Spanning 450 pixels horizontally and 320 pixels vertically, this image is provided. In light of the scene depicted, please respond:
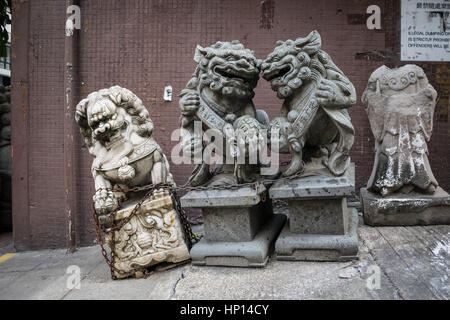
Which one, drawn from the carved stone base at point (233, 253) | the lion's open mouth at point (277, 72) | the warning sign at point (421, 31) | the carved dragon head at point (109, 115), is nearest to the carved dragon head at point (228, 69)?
the lion's open mouth at point (277, 72)

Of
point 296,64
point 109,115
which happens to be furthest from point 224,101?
point 109,115

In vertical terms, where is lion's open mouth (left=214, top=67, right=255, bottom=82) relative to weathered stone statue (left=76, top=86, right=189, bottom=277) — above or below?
above

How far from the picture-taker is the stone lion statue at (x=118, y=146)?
2.54 meters

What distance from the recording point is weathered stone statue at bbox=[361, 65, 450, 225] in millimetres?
3021

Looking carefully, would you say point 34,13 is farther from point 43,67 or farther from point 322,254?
point 322,254

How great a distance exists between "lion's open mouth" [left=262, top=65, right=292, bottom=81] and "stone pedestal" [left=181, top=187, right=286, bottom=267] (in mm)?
818

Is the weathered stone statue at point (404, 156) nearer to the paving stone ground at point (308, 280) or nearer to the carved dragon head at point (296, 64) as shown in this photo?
the paving stone ground at point (308, 280)

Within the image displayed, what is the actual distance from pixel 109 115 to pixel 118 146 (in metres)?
0.25

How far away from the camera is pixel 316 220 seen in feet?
7.89

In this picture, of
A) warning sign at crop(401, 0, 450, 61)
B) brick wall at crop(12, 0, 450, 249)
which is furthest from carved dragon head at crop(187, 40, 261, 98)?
warning sign at crop(401, 0, 450, 61)

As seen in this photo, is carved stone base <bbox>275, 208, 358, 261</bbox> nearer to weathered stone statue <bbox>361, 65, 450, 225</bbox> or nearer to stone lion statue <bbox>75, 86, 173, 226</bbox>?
weathered stone statue <bbox>361, 65, 450, 225</bbox>

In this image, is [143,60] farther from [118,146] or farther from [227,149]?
[227,149]

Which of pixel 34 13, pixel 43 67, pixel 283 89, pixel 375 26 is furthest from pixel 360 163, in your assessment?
pixel 34 13

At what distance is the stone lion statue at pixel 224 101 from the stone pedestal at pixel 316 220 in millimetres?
353
